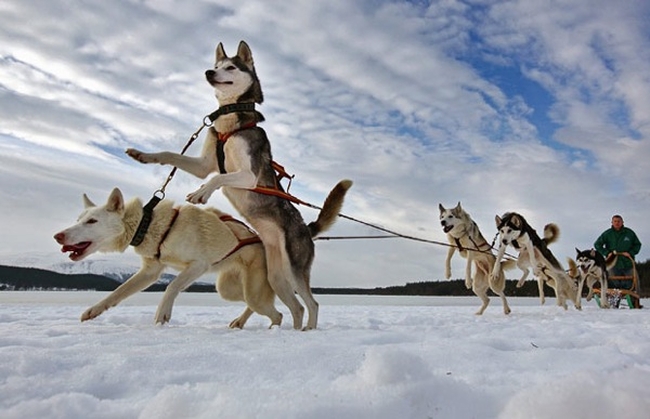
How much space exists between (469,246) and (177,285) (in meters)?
6.26

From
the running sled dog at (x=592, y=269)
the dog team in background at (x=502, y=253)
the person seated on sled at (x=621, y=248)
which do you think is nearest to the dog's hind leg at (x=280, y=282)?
the dog team in background at (x=502, y=253)

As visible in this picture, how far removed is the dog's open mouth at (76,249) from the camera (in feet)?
14.8

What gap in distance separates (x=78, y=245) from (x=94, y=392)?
10.3 ft

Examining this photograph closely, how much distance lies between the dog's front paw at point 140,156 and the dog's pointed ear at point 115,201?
2.12 ft

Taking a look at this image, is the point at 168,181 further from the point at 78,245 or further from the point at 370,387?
the point at 370,387

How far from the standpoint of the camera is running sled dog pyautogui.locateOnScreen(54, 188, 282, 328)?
15.0ft

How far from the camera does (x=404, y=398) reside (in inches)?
60.7

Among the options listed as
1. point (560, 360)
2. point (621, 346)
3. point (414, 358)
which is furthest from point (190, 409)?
point (621, 346)

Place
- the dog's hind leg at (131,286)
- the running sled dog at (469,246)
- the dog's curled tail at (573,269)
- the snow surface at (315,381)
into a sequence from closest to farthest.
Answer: the snow surface at (315,381) → the dog's hind leg at (131,286) → the running sled dog at (469,246) → the dog's curled tail at (573,269)

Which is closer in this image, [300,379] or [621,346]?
[300,379]

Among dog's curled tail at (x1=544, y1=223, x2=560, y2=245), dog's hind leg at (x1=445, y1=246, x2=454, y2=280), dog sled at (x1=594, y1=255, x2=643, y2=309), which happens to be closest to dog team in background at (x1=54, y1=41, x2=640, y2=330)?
dog's hind leg at (x1=445, y1=246, x2=454, y2=280)

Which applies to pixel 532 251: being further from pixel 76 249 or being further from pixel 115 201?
pixel 76 249

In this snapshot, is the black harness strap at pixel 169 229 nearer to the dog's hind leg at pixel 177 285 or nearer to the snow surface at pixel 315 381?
the dog's hind leg at pixel 177 285

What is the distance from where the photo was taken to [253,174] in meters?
4.56
